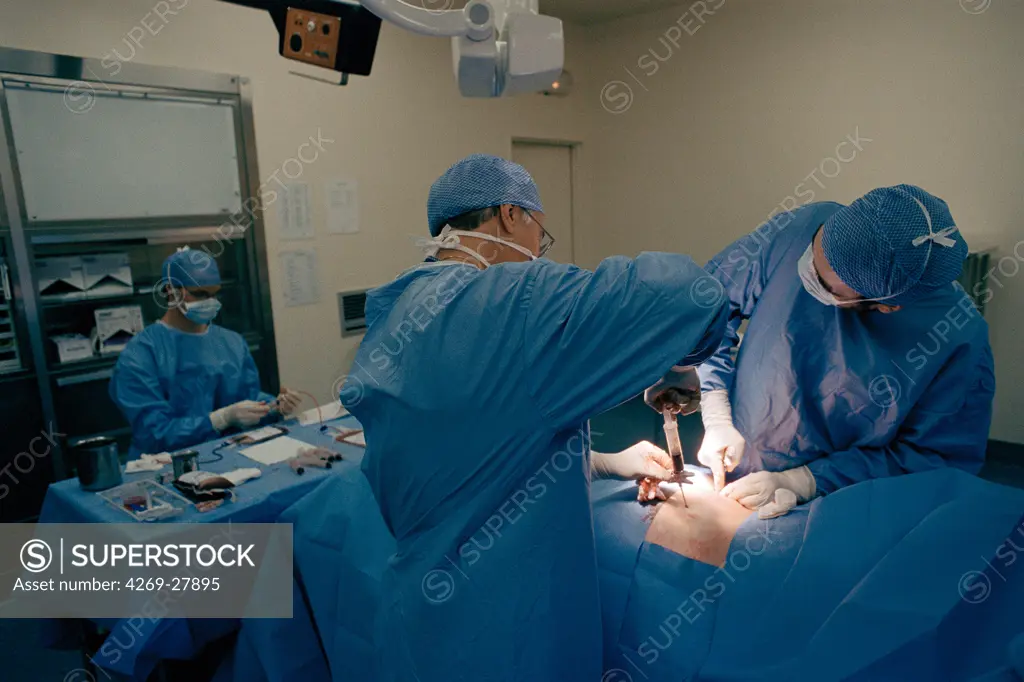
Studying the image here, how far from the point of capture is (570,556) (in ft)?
4.25

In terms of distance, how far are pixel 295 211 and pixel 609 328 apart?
11.8 ft

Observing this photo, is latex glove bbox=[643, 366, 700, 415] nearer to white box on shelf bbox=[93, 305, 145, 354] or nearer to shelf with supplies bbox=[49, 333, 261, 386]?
shelf with supplies bbox=[49, 333, 261, 386]

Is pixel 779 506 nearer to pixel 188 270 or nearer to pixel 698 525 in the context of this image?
pixel 698 525

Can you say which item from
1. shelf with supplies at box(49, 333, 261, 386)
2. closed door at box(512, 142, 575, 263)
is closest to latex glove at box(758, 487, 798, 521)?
shelf with supplies at box(49, 333, 261, 386)

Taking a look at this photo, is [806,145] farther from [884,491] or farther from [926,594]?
[926,594]

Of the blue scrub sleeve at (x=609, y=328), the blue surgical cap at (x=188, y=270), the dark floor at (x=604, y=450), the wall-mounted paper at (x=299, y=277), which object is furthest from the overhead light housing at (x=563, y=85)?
the blue scrub sleeve at (x=609, y=328)

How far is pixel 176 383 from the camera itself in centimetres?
302

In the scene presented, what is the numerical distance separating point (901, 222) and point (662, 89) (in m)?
4.47

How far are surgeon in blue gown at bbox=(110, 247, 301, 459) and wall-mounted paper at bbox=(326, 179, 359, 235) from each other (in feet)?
4.80

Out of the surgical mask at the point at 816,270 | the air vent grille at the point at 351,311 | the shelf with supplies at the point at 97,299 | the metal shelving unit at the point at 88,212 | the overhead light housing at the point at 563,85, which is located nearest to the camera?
the surgical mask at the point at 816,270

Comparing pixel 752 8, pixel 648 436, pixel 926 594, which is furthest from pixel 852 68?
pixel 926 594

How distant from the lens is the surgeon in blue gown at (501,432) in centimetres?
112

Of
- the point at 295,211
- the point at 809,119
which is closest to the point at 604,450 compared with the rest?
the point at 295,211

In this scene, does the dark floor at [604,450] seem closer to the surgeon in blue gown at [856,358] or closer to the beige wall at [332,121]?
the beige wall at [332,121]
